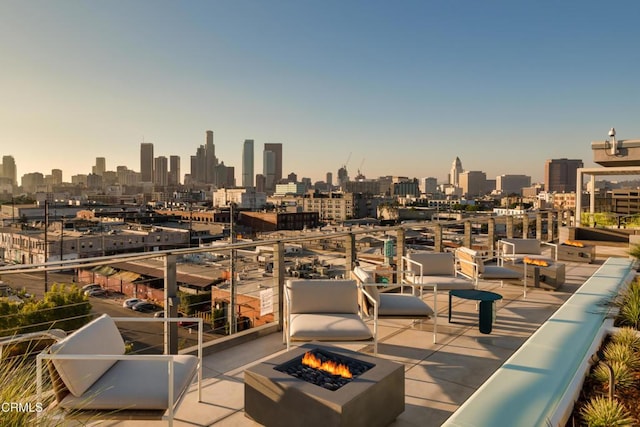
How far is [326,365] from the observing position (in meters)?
2.77

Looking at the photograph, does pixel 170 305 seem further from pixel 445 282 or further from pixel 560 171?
pixel 560 171

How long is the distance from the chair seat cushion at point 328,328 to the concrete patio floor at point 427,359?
0.53 meters

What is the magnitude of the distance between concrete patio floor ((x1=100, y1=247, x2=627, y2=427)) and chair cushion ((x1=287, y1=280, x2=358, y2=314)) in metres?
0.49

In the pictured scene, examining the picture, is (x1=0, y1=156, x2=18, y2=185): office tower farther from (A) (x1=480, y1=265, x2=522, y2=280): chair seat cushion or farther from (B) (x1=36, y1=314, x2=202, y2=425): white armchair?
(B) (x1=36, y1=314, x2=202, y2=425): white armchair

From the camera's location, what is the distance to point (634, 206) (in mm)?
20234

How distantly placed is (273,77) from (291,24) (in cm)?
801

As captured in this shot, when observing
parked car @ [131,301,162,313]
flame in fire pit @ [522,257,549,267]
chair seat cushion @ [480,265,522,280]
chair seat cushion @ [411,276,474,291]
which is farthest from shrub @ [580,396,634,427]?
parked car @ [131,301,162,313]

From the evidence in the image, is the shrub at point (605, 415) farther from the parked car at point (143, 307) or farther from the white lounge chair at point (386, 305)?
the parked car at point (143, 307)

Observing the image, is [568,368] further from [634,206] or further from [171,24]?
[634,206]

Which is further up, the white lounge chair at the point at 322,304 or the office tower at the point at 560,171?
the office tower at the point at 560,171

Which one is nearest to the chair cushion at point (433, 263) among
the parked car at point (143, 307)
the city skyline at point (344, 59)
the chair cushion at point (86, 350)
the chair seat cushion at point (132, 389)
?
the chair seat cushion at point (132, 389)

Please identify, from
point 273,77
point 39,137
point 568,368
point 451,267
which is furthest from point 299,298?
point 39,137

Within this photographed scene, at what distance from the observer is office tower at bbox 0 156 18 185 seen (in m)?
150

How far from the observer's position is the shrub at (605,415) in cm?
186
